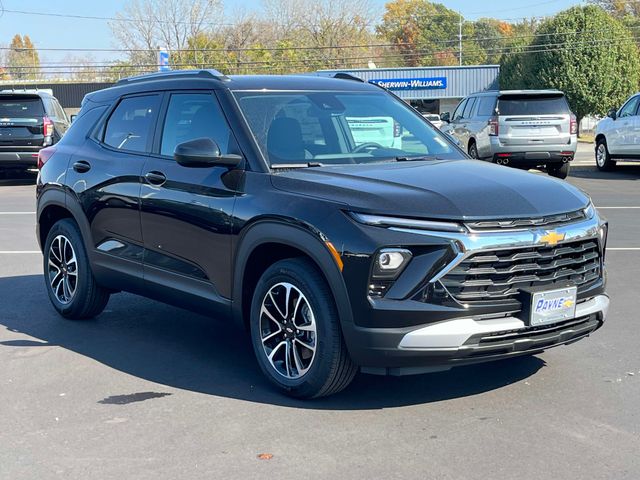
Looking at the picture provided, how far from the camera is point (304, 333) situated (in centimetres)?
493

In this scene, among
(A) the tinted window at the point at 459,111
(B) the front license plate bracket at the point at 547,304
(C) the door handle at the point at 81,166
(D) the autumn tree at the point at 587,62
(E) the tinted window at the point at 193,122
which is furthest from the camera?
(D) the autumn tree at the point at 587,62

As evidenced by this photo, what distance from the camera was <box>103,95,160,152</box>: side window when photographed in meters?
6.26

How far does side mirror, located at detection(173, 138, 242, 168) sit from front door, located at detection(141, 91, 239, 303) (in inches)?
3.6

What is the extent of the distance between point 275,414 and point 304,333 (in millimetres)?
470

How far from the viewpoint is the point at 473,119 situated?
20078 mm

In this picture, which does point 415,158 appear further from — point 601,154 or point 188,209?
point 601,154

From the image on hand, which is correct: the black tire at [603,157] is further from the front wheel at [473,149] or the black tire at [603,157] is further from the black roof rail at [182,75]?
the black roof rail at [182,75]

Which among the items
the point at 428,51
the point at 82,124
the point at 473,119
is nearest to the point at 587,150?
the point at 473,119

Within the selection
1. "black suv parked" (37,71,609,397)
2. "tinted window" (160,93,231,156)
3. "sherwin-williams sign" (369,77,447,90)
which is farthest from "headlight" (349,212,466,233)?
"sherwin-williams sign" (369,77,447,90)

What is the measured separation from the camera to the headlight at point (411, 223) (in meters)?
4.43

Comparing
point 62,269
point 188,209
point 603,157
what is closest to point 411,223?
point 188,209

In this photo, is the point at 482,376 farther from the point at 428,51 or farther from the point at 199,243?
the point at 428,51

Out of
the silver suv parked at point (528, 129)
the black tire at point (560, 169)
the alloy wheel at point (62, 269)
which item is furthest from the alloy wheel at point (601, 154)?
the alloy wheel at point (62, 269)

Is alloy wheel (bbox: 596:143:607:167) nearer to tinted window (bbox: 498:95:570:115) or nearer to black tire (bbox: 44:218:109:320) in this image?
tinted window (bbox: 498:95:570:115)
